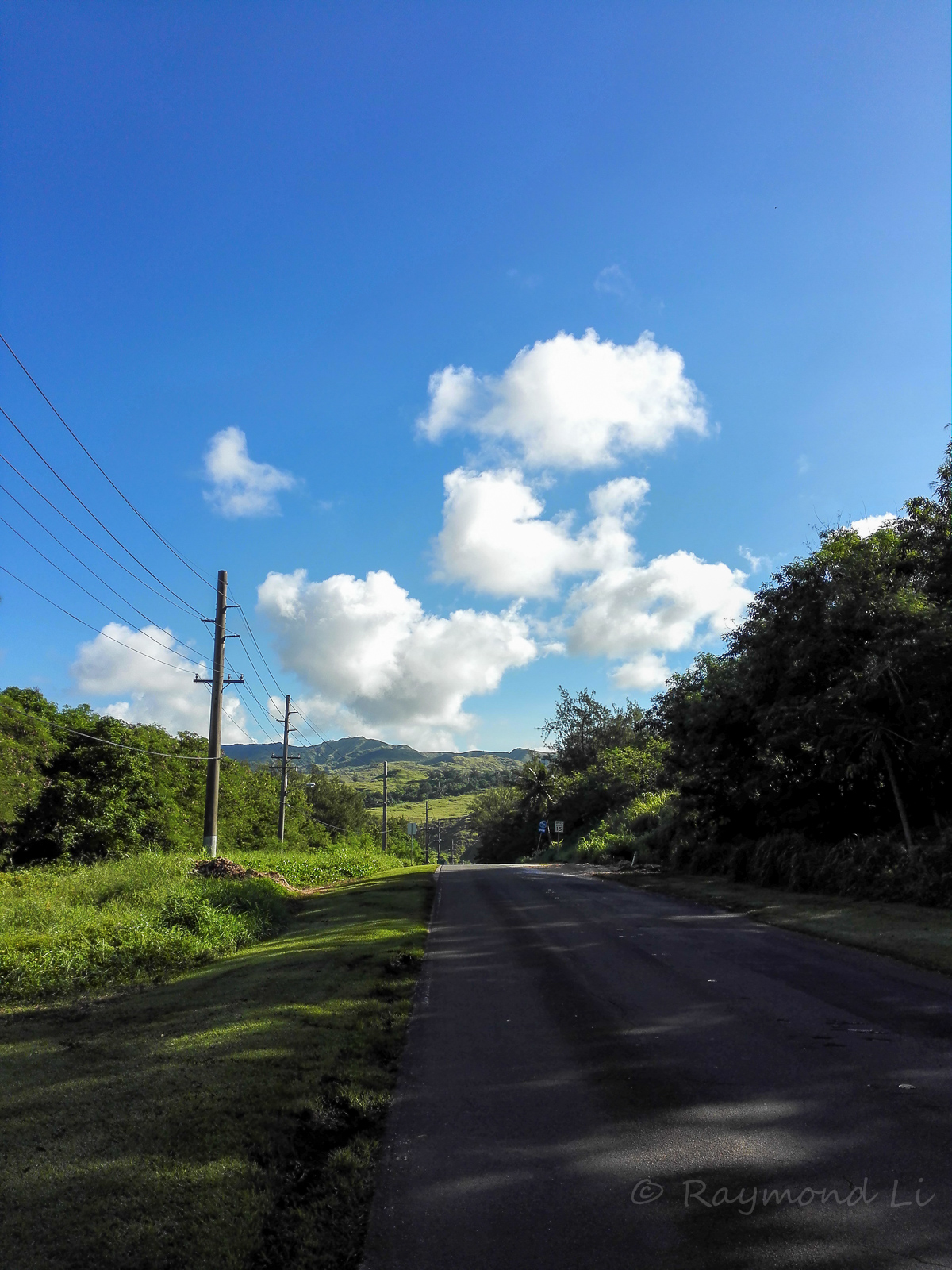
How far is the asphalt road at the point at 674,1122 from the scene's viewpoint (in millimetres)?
3629

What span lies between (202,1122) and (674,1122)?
319cm

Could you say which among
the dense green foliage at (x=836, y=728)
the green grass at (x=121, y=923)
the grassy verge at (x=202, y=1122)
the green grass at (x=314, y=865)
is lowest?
the green grass at (x=314, y=865)

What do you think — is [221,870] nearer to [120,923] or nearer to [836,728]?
[120,923]

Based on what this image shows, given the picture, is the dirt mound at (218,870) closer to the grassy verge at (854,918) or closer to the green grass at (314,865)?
the green grass at (314,865)

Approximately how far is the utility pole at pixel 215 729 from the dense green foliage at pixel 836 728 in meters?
16.1

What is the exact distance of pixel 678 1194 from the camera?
4023 millimetres

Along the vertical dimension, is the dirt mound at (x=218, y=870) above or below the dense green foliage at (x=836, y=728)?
below

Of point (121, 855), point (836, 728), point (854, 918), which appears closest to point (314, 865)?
point (121, 855)

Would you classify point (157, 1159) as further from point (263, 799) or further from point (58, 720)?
point (263, 799)

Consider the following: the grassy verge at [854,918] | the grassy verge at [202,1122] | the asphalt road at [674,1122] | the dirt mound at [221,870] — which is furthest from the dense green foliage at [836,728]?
the dirt mound at [221,870]

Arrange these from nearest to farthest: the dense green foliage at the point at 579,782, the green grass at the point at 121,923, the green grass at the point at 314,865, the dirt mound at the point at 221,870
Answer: the green grass at the point at 121,923 → the dirt mound at the point at 221,870 → the green grass at the point at 314,865 → the dense green foliage at the point at 579,782

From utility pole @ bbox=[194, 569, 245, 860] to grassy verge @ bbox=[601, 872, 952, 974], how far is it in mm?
15183

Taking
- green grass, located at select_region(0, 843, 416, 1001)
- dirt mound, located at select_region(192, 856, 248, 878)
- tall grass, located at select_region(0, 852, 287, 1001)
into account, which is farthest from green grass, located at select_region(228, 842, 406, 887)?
tall grass, located at select_region(0, 852, 287, 1001)

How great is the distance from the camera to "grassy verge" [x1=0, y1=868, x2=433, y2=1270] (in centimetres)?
378
